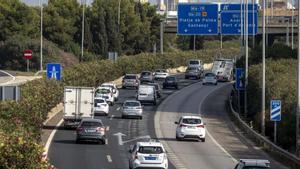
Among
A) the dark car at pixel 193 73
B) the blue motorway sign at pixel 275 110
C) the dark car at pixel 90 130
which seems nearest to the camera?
the blue motorway sign at pixel 275 110

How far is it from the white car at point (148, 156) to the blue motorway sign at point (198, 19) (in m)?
57.5

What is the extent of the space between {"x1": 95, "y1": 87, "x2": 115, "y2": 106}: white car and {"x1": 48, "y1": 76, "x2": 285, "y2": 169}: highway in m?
0.78

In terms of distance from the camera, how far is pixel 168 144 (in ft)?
170

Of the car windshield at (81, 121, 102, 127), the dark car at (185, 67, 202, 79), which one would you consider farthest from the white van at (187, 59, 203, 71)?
the car windshield at (81, 121, 102, 127)

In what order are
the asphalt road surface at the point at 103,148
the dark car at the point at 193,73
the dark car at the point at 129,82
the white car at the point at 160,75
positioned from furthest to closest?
1. the dark car at the point at 193,73
2. the white car at the point at 160,75
3. the dark car at the point at 129,82
4. the asphalt road surface at the point at 103,148

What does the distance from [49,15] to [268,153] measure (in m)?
91.0

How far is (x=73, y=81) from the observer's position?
76938 mm

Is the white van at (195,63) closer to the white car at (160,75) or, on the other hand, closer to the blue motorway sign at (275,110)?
the white car at (160,75)

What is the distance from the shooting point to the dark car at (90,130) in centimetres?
4972

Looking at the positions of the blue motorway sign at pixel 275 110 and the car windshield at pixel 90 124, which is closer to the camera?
the blue motorway sign at pixel 275 110

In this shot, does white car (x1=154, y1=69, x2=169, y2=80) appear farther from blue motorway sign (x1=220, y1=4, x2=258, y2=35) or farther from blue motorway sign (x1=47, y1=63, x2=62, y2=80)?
blue motorway sign (x1=47, y1=63, x2=62, y2=80)

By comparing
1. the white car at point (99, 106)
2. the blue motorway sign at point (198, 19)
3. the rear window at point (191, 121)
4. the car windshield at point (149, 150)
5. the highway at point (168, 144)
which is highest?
the blue motorway sign at point (198, 19)

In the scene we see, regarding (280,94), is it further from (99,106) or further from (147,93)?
(147,93)

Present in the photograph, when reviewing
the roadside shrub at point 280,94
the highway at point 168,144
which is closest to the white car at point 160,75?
the highway at point 168,144
